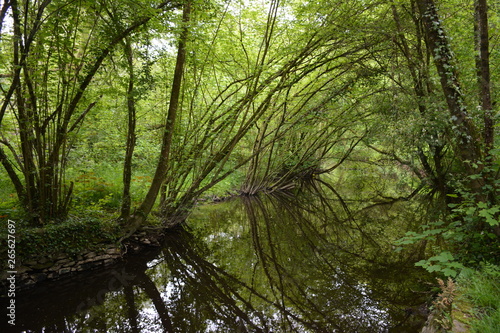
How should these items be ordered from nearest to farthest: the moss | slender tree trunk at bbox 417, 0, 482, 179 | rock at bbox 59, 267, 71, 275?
slender tree trunk at bbox 417, 0, 482, 179, the moss, rock at bbox 59, 267, 71, 275

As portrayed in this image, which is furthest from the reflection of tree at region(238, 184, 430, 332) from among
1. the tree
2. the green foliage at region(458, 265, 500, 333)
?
the tree

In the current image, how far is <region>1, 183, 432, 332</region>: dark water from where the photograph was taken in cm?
383

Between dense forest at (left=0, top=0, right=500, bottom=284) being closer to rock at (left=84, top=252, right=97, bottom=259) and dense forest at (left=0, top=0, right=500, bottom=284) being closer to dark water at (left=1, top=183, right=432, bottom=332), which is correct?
rock at (left=84, top=252, right=97, bottom=259)

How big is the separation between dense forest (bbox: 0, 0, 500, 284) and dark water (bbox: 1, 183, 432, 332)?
1.00 meters

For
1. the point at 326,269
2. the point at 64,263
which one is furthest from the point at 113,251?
the point at 326,269

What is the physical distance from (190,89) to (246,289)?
510 centimetres

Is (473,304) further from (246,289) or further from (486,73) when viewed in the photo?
(246,289)

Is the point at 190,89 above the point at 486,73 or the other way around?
above

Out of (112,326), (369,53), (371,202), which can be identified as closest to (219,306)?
(112,326)

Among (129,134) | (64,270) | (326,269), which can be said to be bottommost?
(326,269)

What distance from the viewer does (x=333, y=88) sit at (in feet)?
28.1

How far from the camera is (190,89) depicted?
7.39 m

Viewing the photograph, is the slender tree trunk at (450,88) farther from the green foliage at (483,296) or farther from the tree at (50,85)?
the tree at (50,85)

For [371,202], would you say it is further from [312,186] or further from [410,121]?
[410,121]
